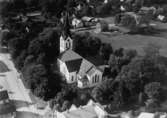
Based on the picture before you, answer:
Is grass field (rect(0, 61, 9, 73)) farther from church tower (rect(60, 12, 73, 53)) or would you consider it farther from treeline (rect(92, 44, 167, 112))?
treeline (rect(92, 44, 167, 112))

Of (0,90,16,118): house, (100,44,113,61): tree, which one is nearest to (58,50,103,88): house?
(100,44,113,61): tree

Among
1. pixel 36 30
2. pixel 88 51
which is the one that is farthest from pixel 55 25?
pixel 88 51

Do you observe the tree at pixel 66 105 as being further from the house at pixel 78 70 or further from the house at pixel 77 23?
the house at pixel 77 23

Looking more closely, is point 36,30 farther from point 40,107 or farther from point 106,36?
point 40,107

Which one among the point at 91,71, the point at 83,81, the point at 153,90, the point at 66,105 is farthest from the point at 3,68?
the point at 153,90

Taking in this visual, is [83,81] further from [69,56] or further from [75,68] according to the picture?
[69,56]

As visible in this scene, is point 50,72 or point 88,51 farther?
point 88,51

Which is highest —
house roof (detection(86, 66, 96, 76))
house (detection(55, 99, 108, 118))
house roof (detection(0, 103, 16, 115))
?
house roof (detection(86, 66, 96, 76))

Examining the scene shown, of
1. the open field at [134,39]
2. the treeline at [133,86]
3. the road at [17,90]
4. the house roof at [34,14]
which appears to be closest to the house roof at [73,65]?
the treeline at [133,86]
